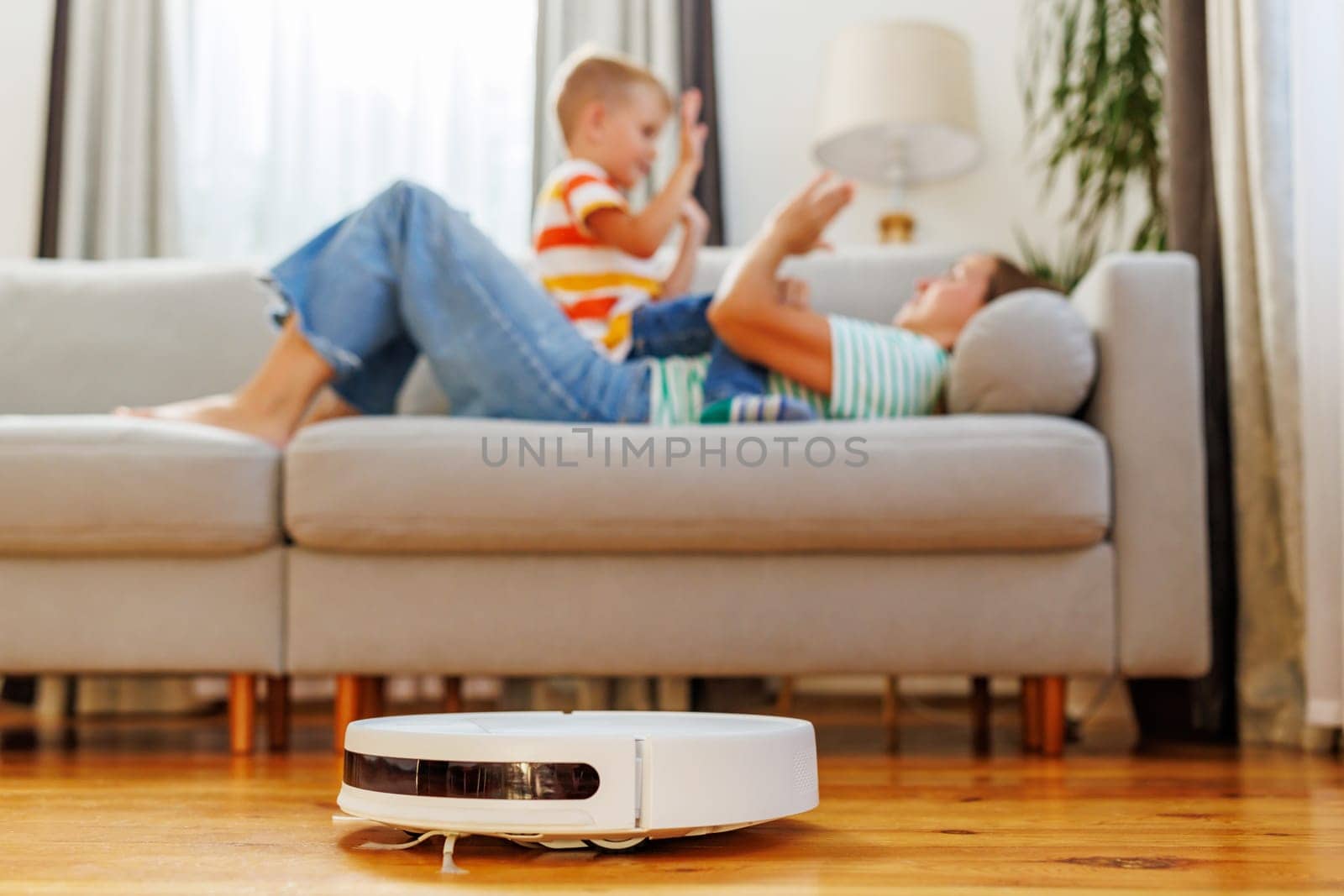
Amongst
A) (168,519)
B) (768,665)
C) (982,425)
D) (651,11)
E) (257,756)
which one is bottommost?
(257,756)

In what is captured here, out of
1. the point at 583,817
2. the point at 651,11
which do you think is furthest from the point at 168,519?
the point at 651,11

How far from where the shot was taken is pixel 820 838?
0.92 m

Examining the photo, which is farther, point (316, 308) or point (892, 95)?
point (892, 95)

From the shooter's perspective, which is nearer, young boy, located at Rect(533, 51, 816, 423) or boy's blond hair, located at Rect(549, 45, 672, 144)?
young boy, located at Rect(533, 51, 816, 423)

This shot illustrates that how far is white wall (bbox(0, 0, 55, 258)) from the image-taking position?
351cm

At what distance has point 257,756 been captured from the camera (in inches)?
64.2

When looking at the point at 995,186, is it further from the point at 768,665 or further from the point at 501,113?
the point at 768,665

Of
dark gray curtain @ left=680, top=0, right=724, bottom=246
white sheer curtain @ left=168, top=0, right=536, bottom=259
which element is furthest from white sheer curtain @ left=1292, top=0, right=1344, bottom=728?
white sheer curtain @ left=168, top=0, right=536, bottom=259

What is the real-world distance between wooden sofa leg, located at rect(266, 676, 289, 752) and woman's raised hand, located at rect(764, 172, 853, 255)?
38.2 inches

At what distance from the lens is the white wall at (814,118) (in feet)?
11.2

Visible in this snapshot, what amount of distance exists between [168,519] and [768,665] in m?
0.80

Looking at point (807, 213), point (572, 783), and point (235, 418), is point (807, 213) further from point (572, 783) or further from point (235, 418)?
point (572, 783)

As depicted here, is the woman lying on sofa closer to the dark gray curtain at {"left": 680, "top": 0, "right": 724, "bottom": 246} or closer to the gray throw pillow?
the gray throw pillow

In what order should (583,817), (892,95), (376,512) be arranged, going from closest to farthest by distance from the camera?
(583,817) < (376,512) < (892,95)
